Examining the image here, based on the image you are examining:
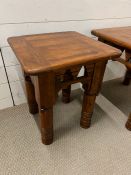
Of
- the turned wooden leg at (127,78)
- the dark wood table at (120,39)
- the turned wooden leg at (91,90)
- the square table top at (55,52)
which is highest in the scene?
the square table top at (55,52)

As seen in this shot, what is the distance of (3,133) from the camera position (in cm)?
105

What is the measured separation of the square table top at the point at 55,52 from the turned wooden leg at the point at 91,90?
0.08 m

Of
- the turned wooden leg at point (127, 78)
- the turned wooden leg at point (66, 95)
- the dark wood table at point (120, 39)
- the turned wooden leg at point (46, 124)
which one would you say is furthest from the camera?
the turned wooden leg at point (127, 78)

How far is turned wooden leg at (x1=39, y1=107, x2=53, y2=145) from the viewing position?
0.80 m

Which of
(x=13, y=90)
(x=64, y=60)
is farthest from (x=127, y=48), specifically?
(x=13, y=90)

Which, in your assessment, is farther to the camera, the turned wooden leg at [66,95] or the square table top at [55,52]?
the turned wooden leg at [66,95]

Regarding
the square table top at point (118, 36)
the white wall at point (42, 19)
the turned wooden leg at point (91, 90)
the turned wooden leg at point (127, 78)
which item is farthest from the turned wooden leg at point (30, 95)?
the turned wooden leg at point (127, 78)

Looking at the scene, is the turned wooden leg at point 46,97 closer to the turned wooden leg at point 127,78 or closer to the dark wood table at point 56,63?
the dark wood table at point 56,63

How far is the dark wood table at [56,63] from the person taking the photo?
64cm

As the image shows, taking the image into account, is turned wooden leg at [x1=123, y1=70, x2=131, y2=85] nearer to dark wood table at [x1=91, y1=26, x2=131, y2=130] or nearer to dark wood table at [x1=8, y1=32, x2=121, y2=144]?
dark wood table at [x1=91, y1=26, x2=131, y2=130]

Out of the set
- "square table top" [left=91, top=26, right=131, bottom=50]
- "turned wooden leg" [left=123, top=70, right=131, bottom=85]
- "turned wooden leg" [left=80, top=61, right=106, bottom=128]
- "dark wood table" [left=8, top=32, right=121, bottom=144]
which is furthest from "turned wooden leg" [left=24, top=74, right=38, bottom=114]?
"turned wooden leg" [left=123, top=70, right=131, bottom=85]

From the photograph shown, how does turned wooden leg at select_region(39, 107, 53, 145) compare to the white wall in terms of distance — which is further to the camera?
the white wall

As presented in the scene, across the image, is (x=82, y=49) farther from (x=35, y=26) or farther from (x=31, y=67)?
(x=35, y=26)

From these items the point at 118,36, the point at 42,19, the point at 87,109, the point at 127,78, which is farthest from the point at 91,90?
the point at 127,78
